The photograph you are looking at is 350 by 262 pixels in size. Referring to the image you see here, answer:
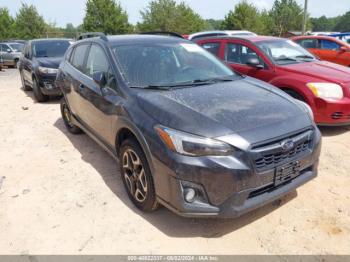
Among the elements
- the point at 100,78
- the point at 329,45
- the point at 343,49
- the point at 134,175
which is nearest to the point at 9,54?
the point at 329,45

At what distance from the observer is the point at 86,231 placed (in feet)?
10.1

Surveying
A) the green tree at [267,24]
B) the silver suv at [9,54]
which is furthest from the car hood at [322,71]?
the green tree at [267,24]

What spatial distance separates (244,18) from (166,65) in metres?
31.8

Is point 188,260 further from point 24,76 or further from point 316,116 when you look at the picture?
point 24,76

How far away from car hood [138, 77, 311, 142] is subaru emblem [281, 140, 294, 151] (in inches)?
4.0

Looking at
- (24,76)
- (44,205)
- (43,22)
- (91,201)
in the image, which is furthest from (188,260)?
(43,22)

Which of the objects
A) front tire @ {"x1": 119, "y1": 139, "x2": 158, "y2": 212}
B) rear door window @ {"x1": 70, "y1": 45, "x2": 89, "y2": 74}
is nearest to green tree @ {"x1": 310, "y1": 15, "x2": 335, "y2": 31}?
rear door window @ {"x1": 70, "y1": 45, "x2": 89, "y2": 74}

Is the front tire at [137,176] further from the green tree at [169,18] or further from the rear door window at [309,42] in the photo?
the green tree at [169,18]

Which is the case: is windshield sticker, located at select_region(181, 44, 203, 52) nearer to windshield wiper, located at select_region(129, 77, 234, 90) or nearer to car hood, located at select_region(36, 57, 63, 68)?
windshield wiper, located at select_region(129, 77, 234, 90)

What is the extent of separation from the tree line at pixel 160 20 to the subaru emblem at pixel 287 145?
3132 cm

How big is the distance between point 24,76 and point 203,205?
923 centimetres

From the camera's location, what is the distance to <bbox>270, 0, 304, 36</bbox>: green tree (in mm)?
35906

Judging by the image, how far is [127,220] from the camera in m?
3.21

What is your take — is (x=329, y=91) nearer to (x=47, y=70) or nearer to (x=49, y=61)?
(x=47, y=70)
